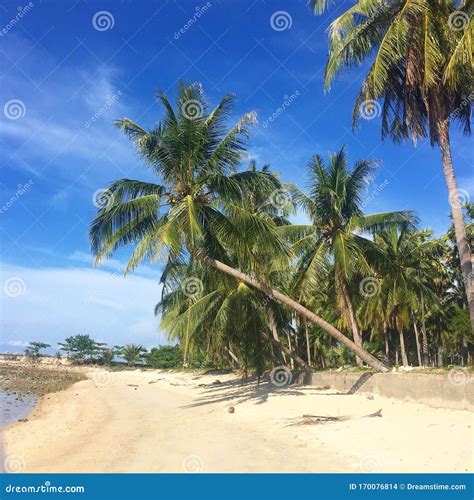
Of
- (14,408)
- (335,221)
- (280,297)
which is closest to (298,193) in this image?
(335,221)

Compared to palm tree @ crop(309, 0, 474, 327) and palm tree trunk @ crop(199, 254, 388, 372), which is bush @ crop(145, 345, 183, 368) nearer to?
palm tree trunk @ crop(199, 254, 388, 372)

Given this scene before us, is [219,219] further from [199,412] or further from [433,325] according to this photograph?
[433,325]

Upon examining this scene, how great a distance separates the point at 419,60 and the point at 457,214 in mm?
4774

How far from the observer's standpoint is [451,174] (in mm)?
13500

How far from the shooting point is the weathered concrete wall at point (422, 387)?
11.1 m

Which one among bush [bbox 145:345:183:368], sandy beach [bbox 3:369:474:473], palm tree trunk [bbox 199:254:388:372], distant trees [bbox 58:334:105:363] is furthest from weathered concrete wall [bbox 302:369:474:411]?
distant trees [bbox 58:334:105:363]

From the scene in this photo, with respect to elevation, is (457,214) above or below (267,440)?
above

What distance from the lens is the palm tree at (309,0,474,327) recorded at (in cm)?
1296

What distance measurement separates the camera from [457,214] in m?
13.0

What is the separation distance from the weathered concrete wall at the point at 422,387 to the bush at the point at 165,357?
5444cm

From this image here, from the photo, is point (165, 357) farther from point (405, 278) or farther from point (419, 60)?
point (419, 60)

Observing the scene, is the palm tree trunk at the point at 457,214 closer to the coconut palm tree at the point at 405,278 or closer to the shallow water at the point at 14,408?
the coconut palm tree at the point at 405,278

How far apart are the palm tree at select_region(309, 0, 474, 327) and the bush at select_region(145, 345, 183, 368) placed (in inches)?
2313

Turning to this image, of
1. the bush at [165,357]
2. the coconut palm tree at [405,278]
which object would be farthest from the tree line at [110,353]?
the coconut palm tree at [405,278]
